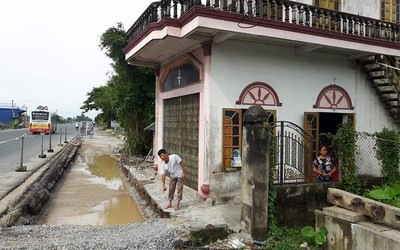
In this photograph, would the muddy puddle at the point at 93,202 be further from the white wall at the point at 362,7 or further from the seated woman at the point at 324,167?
the white wall at the point at 362,7

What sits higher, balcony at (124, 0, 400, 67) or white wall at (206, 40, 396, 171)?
balcony at (124, 0, 400, 67)

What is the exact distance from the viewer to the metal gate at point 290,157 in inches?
260

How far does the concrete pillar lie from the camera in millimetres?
5582

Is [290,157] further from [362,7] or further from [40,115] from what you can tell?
[40,115]

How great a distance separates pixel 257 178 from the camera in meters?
5.59

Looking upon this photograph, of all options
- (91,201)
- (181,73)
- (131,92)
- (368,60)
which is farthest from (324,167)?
(131,92)

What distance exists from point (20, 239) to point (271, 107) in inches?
249

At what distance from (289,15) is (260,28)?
1.90 metres

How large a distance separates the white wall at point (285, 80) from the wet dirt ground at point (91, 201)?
3.75 meters

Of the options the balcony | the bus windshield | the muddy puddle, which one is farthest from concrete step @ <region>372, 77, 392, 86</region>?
the bus windshield

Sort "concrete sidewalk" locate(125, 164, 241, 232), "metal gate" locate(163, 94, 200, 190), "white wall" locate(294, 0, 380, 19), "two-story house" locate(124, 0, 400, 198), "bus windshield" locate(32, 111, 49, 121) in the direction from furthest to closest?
"bus windshield" locate(32, 111, 49, 121), "white wall" locate(294, 0, 380, 19), "metal gate" locate(163, 94, 200, 190), "two-story house" locate(124, 0, 400, 198), "concrete sidewalk" locate(125, 164, 241, 232)

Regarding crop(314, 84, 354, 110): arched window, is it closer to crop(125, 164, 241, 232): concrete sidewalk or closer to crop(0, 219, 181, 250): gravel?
crop(125, 164, 241, 232): concrete sidewalk

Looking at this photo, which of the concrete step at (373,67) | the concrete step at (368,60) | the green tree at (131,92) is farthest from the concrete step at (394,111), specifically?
the green tree at (131,92)

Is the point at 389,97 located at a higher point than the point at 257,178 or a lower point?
higher
